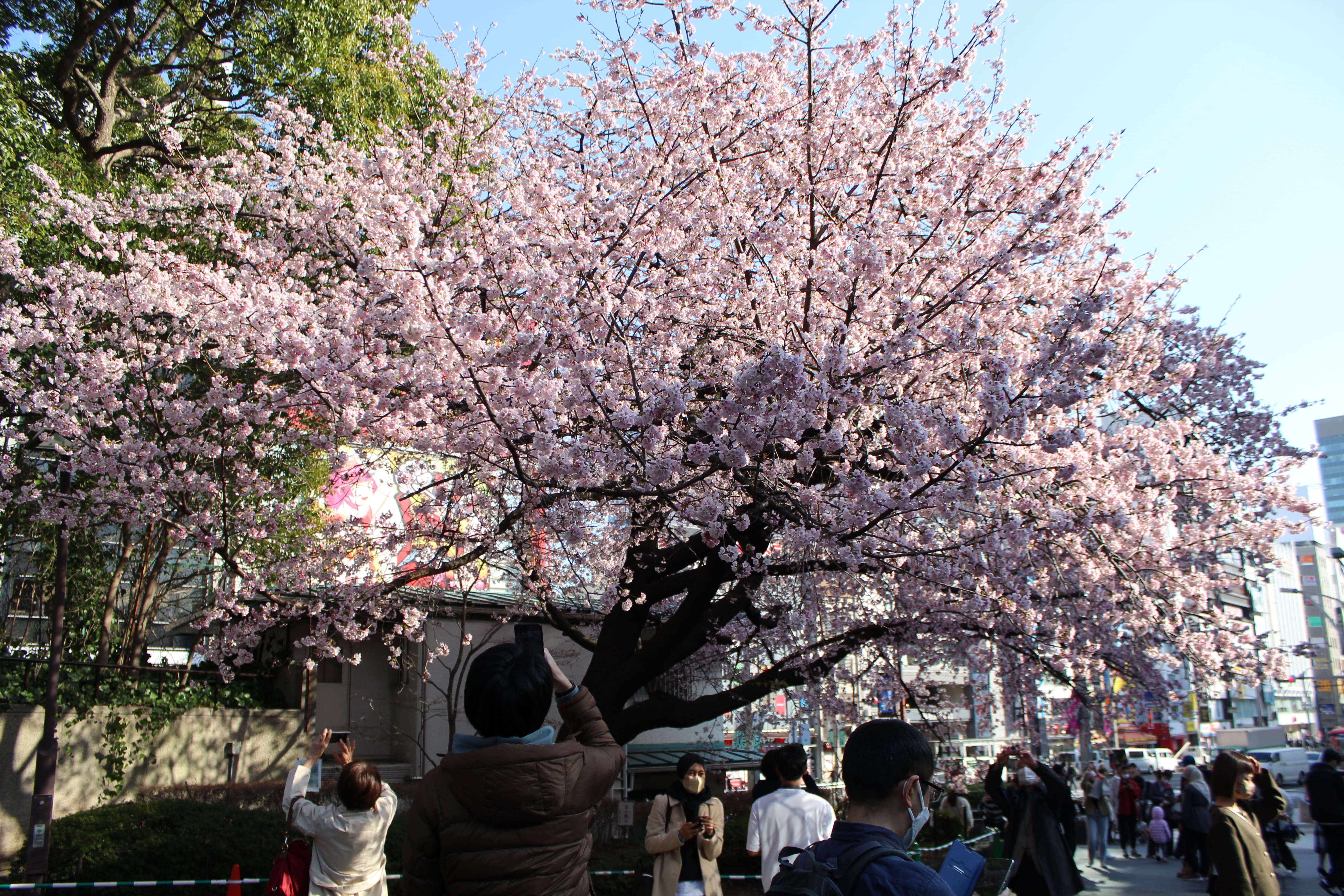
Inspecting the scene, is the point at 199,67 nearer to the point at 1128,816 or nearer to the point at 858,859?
the point at 858,859

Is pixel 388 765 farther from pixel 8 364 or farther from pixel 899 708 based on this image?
pixel 8 364

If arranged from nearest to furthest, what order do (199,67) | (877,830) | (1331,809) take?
(877,830)
(1331,809)
(199,67)

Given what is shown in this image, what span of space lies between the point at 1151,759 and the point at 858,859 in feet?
108

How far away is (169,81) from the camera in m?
13.8

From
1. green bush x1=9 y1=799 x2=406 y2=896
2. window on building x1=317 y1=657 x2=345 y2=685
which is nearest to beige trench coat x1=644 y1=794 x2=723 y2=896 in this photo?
green bush x1=9 y1=799 x2=406 y2=896

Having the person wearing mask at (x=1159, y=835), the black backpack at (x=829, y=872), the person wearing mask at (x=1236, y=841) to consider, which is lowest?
the person wearing mask at (x=1159, y=835)

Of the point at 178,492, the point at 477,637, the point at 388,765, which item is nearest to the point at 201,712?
the point at 388,765

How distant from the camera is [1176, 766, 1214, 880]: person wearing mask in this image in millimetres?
10906

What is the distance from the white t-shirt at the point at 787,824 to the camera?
4.39 metres

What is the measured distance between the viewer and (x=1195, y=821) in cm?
1100

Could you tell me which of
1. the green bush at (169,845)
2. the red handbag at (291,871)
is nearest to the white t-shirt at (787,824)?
the red handbag at (291,871)

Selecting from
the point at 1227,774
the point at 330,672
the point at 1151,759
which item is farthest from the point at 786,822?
the point at 1151,759

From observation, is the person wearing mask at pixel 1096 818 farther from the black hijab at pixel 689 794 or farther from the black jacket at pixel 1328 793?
the black hijab at pixel 689 794

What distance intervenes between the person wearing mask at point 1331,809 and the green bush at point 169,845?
29.3ft
